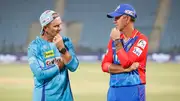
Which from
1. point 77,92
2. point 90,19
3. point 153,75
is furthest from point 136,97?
point 90,19

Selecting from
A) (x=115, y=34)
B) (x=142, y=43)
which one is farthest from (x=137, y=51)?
(x=115, y=34)

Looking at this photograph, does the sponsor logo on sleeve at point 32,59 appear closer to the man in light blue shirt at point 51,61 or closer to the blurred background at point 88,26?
the man in light blue shirt at point 51,61

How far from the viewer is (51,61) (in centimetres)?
407

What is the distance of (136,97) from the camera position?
4.23 metres

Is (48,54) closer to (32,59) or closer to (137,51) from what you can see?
(32,59)

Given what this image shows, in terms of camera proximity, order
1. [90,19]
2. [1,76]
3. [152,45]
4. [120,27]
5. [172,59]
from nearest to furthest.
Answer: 1. [120,27]
2. [1,76]
3. [172,59]
4. [152,45]
5. [90,19]

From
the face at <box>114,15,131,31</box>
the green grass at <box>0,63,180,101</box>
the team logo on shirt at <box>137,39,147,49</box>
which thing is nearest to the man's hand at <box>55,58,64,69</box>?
the face at <box>114,15,131,31</box>

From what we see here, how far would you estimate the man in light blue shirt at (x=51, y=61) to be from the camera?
3992 mm

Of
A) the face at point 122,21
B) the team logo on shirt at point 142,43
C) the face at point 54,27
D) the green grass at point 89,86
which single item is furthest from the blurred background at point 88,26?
the face at point 54,27

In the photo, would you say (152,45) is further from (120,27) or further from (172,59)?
(120,27)

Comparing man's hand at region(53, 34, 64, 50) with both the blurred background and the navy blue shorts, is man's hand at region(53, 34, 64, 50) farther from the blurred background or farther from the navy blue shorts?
the blurred background

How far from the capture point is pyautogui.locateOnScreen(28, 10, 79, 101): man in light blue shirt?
157 inches

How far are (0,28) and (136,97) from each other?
82.3 ft

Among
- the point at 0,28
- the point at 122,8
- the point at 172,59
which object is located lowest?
the point at 122,8
